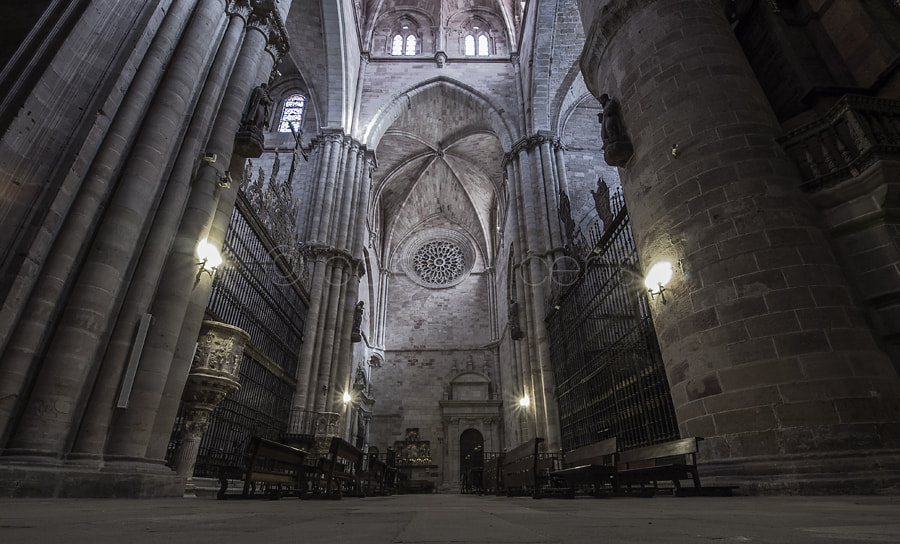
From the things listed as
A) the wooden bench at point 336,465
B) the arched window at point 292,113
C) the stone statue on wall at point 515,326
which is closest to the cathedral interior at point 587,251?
the wooden bench at point 336,465

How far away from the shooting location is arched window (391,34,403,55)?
21.6m

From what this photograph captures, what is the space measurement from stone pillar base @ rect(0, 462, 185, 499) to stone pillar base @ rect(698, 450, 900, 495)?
6.01m

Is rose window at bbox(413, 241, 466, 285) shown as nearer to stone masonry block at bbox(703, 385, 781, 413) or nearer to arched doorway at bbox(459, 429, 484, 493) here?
arched doorway at bbox(459, 429, 484, 493)

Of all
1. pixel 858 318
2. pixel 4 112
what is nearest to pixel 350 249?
pixel 4 112

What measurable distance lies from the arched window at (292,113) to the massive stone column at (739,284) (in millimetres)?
14109

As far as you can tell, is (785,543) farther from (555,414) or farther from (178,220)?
(555,414)

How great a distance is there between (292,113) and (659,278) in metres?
16.7

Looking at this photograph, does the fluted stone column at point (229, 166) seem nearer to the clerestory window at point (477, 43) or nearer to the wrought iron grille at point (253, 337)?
the wrought iron grille at point (253, 337)

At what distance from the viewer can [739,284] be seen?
524 cm

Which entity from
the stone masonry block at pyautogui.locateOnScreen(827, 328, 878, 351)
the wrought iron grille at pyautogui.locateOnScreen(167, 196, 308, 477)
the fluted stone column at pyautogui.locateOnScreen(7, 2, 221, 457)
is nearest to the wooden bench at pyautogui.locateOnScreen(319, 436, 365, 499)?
the wrought iron grille at pyautogui.locateOnScreen(167, 196, 308, 477)

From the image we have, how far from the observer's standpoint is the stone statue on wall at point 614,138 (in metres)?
7.28

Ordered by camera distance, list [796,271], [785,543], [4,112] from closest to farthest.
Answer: [785,543] < [4,112] < [796,271]

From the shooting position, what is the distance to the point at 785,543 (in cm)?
103

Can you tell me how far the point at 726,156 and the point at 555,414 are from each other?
29.7 ft
